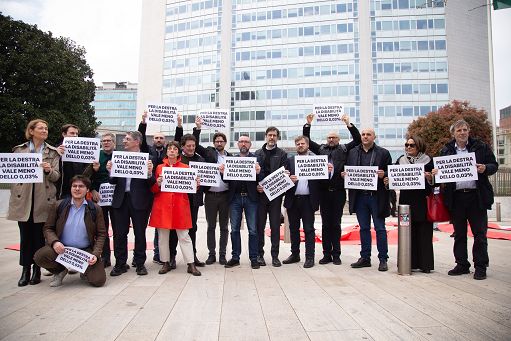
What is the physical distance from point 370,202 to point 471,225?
1597mm

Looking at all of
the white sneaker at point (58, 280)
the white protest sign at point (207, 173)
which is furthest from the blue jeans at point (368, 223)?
the white sneaker at point (58, 280)

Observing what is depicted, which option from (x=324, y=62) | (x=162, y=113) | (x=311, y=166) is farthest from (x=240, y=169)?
(x=324, y=62)

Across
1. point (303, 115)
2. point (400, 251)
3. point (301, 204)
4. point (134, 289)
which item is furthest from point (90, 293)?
point (303, 115)

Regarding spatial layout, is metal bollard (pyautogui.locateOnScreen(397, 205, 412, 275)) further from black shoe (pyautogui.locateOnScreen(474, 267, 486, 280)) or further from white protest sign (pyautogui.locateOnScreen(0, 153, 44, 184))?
white protest sign (pyautogui.locateOnScreen(0, 153, 44, 184))

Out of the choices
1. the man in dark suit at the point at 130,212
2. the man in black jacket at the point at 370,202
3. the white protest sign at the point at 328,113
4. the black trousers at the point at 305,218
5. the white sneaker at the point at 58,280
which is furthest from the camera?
the white protest sign at the point at 328,113

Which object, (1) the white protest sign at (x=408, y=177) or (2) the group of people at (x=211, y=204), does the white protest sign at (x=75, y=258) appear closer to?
(2) the group of people at (x=211, y=204)

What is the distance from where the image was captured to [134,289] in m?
4.98

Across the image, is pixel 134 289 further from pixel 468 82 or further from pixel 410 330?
pixel 468 82

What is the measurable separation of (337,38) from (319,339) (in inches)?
2237

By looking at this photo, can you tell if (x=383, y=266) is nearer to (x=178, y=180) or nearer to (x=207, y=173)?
(x=207, y=173)

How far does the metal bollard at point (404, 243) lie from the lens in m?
5.96

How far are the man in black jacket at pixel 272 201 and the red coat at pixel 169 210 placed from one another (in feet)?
4.50

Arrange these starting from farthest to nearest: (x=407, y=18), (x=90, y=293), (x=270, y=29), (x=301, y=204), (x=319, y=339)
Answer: (x=270, y=29) < (x=407, y=18) < (x=301, y=204) < (x=90, y=293) < (x=319, y=339)

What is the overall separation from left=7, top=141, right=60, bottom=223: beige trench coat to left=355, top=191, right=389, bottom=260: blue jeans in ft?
16.7
